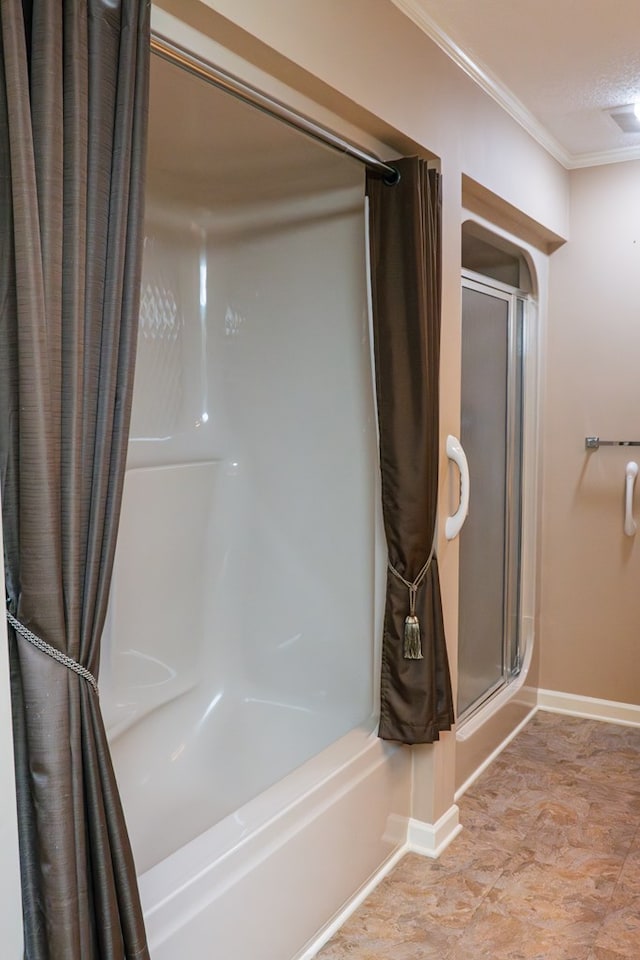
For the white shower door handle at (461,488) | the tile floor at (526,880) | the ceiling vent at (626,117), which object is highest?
the ceiling vent at (626,117)

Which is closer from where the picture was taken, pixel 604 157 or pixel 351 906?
pixel 351 906

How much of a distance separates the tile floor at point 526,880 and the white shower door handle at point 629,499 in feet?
2.93

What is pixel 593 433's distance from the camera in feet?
11.4

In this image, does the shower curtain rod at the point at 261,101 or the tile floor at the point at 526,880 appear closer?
the shower curtain rod at the point at 261,101

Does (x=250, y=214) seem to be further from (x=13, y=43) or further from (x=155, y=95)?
(x=13, y=43)

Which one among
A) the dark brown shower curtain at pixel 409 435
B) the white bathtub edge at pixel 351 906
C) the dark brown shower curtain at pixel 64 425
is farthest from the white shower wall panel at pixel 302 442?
the dark brown shower curtain at pixel 64 425

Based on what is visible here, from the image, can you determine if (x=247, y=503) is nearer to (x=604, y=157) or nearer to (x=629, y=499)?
(x=629, y=499)

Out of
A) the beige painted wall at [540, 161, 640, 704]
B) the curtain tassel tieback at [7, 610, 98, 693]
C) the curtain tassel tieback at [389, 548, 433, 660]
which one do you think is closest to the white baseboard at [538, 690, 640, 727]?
the beige painted wall at [540, 161, 640, 704]

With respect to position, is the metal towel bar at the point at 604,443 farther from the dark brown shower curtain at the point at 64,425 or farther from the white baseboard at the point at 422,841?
the dark brown shower curtain at the point at 64,425

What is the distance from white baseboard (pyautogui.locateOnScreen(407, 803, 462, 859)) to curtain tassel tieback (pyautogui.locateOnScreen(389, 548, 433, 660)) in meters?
0.58

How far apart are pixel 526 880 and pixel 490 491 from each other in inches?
53.6

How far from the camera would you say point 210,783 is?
244cm

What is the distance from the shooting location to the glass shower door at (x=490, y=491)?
115 inches

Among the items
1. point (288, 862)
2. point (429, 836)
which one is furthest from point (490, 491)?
point (288, 862)
